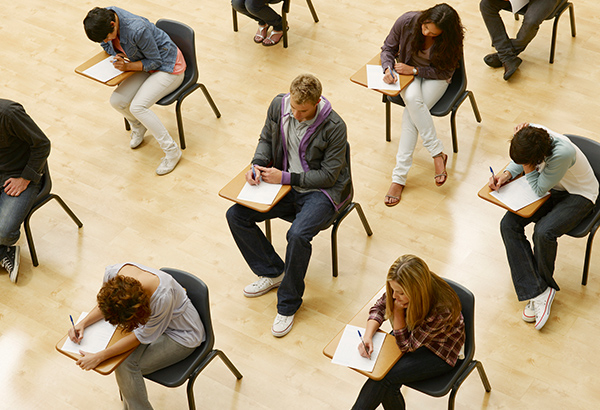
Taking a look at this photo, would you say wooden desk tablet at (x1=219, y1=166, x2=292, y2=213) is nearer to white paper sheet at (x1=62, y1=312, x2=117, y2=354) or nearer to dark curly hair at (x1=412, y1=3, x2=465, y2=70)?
white paper sheet at (x1=62, y1=312, x2=117, y2=354)

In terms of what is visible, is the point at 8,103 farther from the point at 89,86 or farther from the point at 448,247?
the point at 448,247

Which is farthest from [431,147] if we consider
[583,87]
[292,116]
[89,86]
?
[89,86]

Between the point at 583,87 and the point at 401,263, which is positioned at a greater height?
the point at 401,263

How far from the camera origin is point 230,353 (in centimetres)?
426

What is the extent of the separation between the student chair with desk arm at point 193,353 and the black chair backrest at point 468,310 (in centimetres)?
124

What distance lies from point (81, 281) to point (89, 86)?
2267 millimetres

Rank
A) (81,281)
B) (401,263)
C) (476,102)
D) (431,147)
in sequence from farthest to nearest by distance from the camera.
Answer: (476,102) < (431,147) < (81,281) < (401,263)

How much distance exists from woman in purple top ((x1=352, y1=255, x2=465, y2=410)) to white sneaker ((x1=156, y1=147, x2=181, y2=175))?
2.49m

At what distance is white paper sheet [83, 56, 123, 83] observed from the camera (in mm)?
5086

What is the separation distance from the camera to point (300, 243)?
419 cm

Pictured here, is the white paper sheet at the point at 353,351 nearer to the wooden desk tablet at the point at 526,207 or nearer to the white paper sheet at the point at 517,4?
the wooden desk tablet at the point at 526,207

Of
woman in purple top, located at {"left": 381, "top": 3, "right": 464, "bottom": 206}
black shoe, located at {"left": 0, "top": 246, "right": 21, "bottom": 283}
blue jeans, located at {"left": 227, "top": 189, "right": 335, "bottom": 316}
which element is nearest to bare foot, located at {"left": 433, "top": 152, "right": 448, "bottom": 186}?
woman in purple top, located at {"left": 381, "top": 3, "right": 464, "bottom": 206}

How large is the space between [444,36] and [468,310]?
2.15 m

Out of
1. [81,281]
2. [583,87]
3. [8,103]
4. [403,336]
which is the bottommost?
[81,281]
